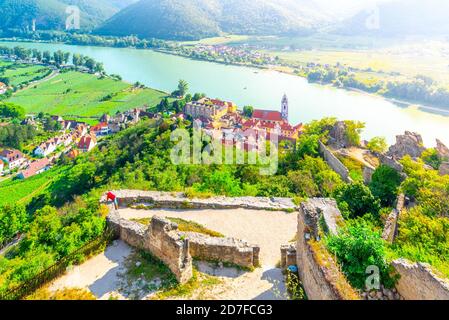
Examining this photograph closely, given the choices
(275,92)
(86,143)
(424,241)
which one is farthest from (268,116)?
(424,241)

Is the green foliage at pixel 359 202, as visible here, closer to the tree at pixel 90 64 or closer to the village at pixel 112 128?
the village at pixel 112 128

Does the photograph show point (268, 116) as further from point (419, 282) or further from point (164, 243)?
point (419, 282)

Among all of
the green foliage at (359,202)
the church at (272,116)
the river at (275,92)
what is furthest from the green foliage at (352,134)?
the church at (272,116)

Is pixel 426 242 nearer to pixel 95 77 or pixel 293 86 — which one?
pixel 293 86

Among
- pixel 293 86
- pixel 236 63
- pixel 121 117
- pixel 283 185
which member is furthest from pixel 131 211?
pixel 236 63

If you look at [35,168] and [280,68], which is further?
[280,68]

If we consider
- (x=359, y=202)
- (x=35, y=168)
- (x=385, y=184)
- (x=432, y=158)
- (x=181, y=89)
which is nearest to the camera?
(x=359, y=202)

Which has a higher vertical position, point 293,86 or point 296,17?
point 296,17
